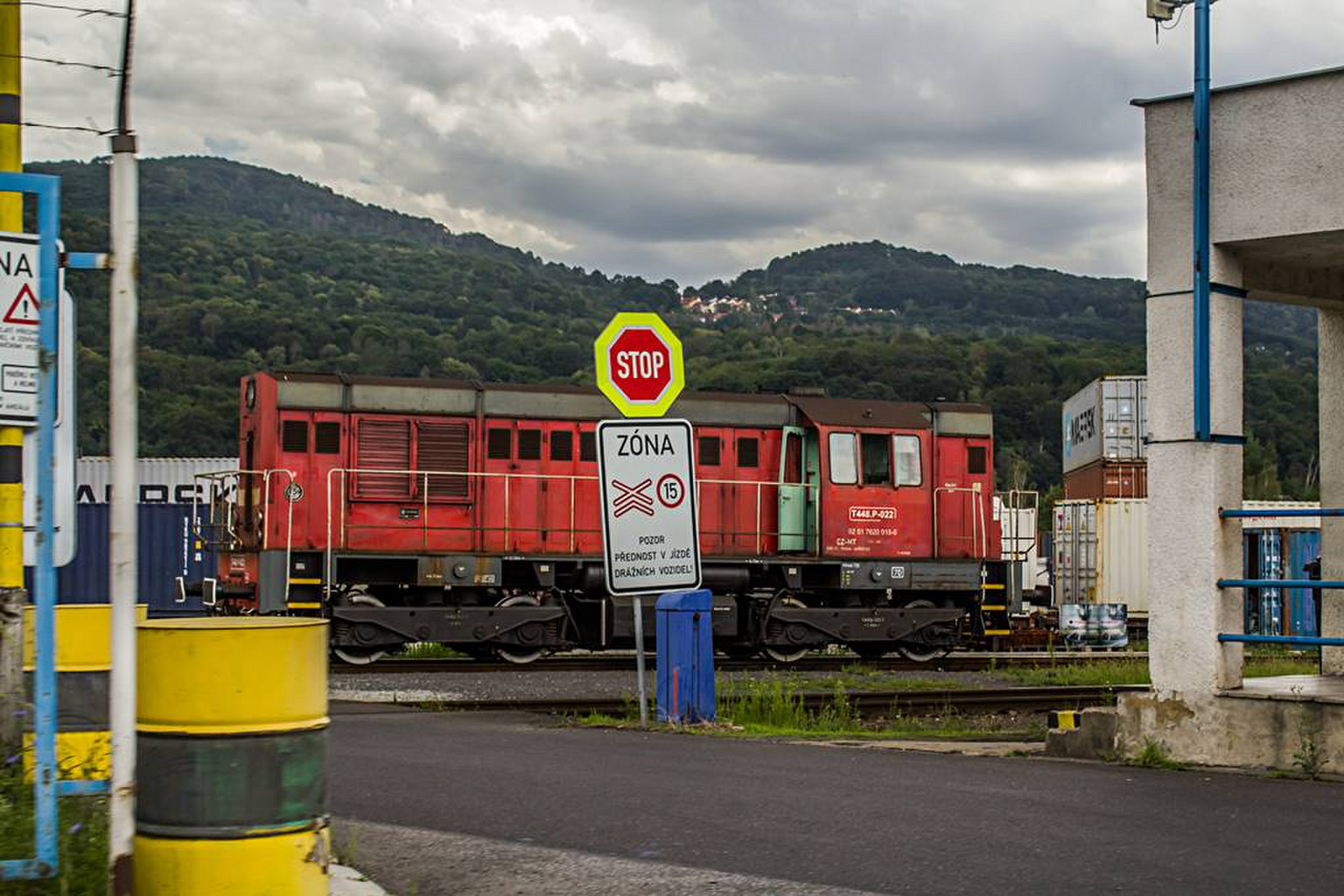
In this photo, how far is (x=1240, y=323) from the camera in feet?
33.6

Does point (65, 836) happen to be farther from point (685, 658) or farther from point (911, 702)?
point (911, 702)

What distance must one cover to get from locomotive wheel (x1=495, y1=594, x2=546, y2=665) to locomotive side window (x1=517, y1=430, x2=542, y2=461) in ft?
6.51

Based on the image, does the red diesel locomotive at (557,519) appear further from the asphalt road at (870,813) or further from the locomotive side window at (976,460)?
the asphalt road at (870,813)

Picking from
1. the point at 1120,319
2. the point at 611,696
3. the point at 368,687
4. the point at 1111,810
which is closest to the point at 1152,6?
the point at 1111,810

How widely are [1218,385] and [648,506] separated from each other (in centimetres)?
444

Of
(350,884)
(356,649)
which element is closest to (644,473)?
(350,884)

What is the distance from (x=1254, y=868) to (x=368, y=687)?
12.5 meters

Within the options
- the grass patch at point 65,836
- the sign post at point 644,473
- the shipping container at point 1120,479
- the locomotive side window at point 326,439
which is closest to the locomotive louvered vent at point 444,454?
the locomotive side window at point 326,439

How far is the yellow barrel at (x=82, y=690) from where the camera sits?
6012 millimetres

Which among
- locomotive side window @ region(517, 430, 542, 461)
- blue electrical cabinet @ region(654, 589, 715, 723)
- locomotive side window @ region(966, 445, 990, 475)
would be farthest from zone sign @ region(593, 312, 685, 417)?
locomotive side window @ region(966, 445, 990, 475)

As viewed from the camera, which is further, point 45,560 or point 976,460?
point 976,460

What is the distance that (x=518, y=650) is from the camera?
21875 mm

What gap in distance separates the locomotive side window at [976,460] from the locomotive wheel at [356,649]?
30.5ft

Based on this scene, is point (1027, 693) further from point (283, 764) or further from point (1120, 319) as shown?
point (1120, 319)
